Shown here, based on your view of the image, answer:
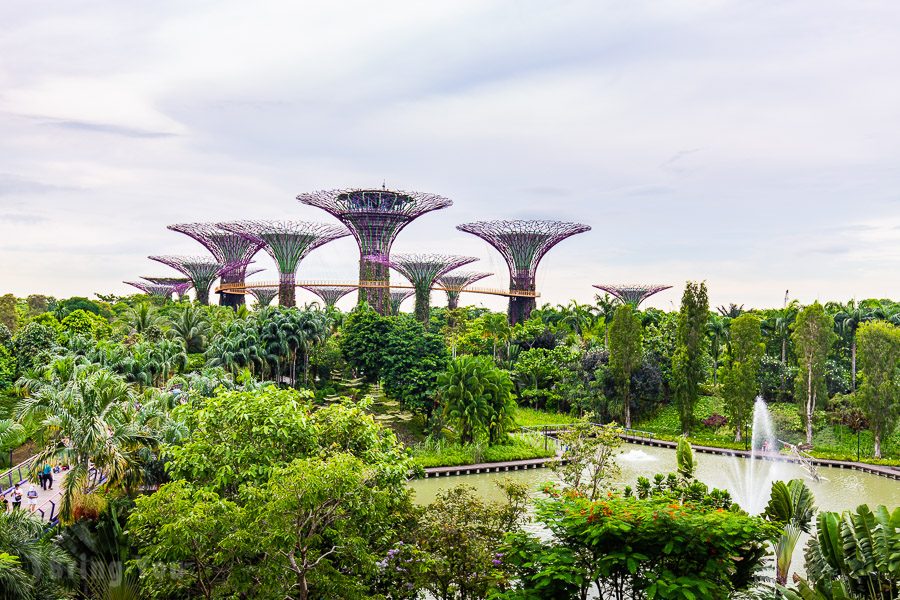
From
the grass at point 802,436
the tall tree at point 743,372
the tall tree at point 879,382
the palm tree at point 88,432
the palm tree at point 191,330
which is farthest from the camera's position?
the palm tree at point 191,330

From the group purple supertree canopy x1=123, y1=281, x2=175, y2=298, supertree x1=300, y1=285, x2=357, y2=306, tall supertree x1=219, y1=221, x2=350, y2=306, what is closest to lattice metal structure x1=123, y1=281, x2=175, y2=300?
purple supertree canopy x1=123, y1=281, x2=175, y2=298

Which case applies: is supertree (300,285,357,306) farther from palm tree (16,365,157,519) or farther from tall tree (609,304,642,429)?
palm tree (16,365,157,519)

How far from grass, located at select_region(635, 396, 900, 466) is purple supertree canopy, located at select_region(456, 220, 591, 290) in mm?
19831

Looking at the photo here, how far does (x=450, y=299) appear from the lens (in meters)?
69.4

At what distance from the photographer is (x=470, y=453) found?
25.0 metres

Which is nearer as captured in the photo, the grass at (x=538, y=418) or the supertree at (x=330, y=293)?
the grass at (x=538, y=418)

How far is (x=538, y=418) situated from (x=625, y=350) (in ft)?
18.0

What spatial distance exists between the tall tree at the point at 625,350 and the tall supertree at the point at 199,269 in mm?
41234

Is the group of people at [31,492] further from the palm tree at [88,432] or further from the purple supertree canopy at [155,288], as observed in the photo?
the purple supertree canopy at [155,288]

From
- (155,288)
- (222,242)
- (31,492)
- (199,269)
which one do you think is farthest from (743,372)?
(155,288)

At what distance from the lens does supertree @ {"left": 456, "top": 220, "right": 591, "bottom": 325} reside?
49875 millimetres

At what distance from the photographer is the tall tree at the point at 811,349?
27500mm

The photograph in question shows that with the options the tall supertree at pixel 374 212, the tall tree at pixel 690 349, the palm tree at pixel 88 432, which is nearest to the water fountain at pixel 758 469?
the tall tree at pixel 690 349

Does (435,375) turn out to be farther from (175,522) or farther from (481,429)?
(175,522)
